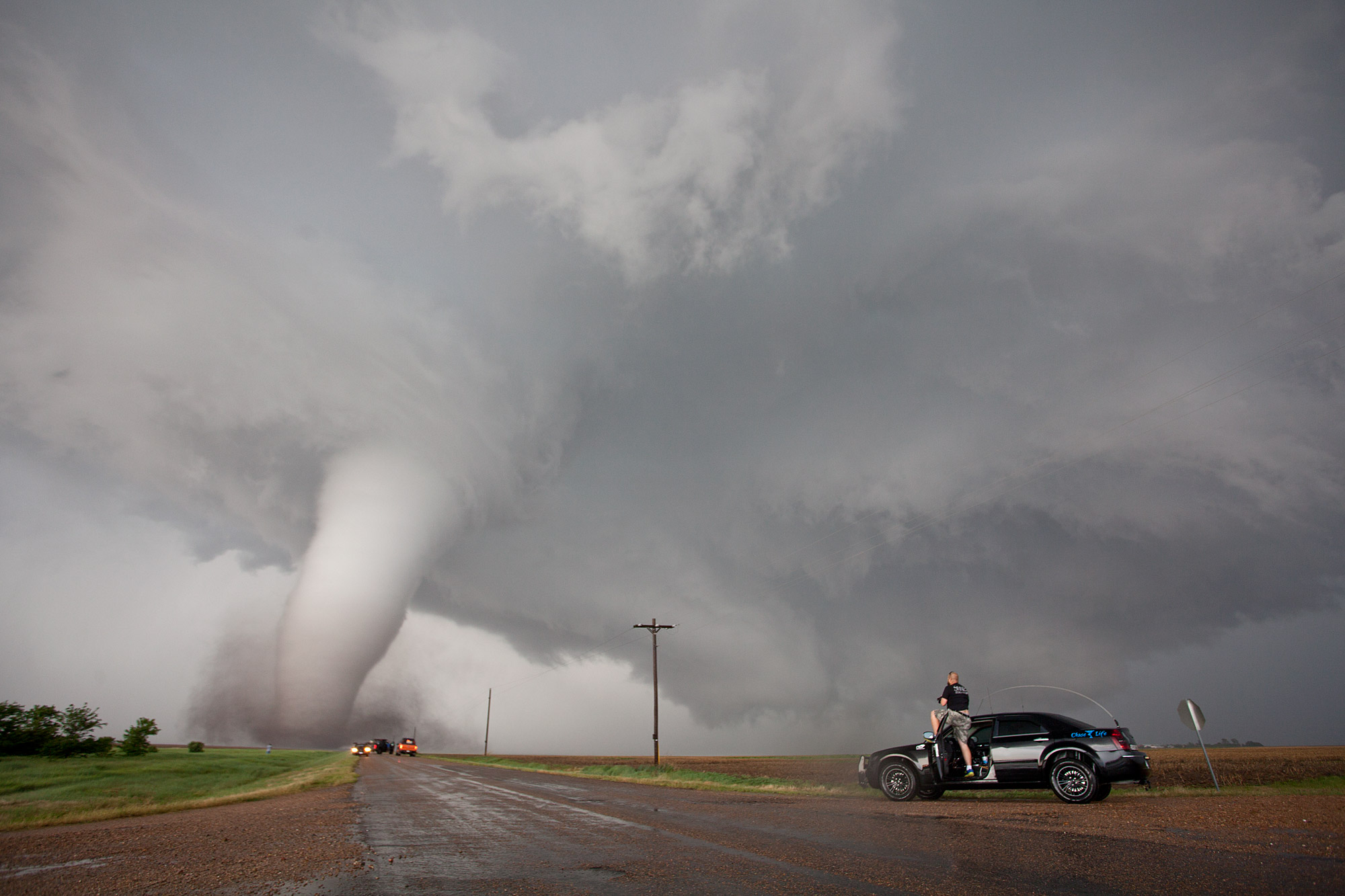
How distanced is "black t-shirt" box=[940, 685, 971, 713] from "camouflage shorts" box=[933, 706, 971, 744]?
129 millimetres

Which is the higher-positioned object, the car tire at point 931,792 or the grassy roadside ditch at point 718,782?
the car tire at point 931,792

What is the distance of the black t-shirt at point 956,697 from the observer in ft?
42.2

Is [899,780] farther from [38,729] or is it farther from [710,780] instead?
[38,729]

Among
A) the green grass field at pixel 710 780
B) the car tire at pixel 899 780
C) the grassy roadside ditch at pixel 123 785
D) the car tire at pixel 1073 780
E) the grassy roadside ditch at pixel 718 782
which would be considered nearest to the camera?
the car tire at pixel 1073 780

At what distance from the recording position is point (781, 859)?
732 cm

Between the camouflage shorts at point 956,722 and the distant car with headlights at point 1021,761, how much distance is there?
0.52 feet

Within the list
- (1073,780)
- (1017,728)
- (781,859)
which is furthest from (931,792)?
(781,859)

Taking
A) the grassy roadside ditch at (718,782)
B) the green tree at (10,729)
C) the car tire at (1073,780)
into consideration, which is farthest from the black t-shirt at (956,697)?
the green tree at (10,729)

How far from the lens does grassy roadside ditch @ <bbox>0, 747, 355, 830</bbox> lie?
55.8ft

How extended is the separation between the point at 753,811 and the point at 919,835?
4908mm

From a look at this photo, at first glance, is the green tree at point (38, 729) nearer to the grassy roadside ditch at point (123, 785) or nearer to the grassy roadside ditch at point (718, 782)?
the grassy roadside ditch at point (123, 785)

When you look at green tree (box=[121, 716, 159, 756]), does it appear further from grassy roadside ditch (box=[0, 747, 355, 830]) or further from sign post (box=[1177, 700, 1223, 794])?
sign post (box=[1177, 700, 1223, 794])

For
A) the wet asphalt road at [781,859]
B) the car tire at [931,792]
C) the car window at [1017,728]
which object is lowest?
the car tire at [931,792]

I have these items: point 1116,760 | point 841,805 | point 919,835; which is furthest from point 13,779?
point 1116,760
